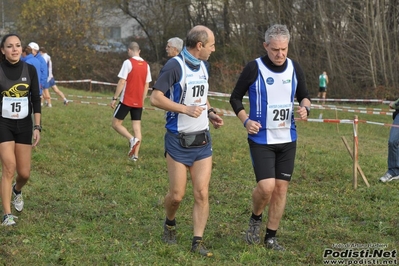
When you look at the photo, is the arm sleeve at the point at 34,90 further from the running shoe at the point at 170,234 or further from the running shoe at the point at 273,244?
the running shoe at the point at 273,244

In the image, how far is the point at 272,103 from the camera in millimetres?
5578

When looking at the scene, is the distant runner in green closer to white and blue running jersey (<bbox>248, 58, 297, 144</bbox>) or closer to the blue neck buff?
white and blue running jersey (<bbox>248, 58, 297, 144</bbox>)

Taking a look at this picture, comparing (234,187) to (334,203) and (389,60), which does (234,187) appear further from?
(389,60)

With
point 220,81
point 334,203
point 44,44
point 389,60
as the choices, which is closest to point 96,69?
point 44,44

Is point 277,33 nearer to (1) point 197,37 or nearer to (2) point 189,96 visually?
(1) point 197,37

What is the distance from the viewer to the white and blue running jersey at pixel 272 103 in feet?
18.2

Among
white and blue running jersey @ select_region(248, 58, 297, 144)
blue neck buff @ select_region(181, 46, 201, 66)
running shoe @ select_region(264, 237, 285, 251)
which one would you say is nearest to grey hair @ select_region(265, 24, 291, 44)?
white and blue running jersey @ select_region(248, 58, 297, 144)

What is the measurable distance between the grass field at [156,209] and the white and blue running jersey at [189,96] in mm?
1122

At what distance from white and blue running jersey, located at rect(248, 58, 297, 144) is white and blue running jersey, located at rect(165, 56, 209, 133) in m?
0.45

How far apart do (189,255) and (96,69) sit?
33051 millimetres

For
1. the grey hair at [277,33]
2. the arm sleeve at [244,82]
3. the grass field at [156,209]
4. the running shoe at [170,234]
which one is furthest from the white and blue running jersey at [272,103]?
the running shoe at [170,234]

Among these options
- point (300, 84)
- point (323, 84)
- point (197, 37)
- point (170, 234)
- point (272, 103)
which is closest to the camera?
point (197, 37)

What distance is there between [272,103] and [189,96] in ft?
2.47

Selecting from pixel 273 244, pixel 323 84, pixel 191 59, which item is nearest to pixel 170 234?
pixel 273 244
